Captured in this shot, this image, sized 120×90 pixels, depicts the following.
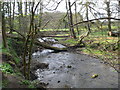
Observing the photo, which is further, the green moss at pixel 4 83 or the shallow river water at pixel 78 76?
the shallow river water at pixel 78 76

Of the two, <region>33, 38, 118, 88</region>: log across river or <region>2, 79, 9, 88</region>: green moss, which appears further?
A: <region>33, 38, 118, 88</region>: log across river

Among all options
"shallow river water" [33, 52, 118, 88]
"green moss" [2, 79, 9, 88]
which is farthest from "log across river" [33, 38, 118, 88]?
"green moss" [2, 79, 9, 88]

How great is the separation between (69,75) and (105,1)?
20.1 feet

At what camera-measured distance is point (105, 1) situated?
10.2ft

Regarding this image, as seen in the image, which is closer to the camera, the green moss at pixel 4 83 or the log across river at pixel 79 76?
the green moss at pixel 4 83

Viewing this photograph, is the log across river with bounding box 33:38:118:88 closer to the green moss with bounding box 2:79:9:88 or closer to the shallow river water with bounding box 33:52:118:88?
the shallow river water with bounding box 33:52:118:88

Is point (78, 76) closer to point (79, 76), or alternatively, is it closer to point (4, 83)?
point (79, 76)

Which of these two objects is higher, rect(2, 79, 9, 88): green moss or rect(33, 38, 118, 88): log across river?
rect(2, 79, 9, 88): green moss

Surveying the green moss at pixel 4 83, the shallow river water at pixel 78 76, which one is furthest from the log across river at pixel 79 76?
the green moss at pixel 4 83

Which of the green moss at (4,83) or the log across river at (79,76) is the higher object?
the green moss at (4,83)

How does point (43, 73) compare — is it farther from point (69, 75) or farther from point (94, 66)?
point (94, 66)

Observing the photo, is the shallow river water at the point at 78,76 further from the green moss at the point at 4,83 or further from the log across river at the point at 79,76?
the green moss at the point at 4,83

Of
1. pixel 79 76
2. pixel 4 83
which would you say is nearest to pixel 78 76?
pixel 79 76

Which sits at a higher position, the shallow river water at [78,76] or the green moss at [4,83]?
the green moss at [4,83]
